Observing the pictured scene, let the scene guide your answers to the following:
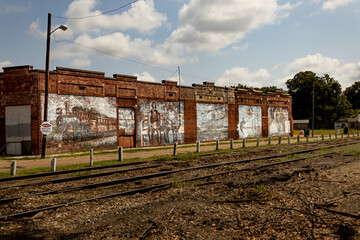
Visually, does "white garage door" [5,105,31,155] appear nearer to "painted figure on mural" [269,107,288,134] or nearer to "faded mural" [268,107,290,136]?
"faded mural" [268,107,290,136]

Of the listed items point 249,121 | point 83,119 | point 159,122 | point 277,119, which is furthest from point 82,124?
point 277,119

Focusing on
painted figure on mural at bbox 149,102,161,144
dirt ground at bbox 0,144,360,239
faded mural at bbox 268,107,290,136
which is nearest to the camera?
dirt ground at bbox 0,144,360,239

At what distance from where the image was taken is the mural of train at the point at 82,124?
2139cm

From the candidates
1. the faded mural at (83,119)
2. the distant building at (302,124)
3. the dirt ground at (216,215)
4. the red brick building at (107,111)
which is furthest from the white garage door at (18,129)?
the distant building at (302,124)

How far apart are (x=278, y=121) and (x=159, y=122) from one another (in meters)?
22.4

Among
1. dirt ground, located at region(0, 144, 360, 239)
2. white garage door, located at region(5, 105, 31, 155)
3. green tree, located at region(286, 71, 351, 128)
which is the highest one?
green tree, located at region(286, 71, 351, 128)

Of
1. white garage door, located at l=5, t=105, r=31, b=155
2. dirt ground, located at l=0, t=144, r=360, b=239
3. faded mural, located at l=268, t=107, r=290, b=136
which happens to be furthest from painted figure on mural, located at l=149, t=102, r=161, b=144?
faded mural, located at l=268, t=107, r=290, b=136

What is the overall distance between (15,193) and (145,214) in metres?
5.04

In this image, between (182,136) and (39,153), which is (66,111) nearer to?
(39,153)

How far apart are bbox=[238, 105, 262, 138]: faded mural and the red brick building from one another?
10.6 inches

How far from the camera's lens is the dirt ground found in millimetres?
4855

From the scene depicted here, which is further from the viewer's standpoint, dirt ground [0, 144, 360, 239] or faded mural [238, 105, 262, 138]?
faded mural [238, 105, 262, 138]

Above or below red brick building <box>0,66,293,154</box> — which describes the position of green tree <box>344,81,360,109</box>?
above

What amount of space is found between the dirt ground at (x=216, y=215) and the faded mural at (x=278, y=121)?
107 ft
